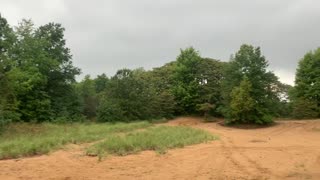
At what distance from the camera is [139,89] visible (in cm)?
4684

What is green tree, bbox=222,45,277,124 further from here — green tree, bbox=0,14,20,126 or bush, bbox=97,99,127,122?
green tree, bbox=0,14,20,126

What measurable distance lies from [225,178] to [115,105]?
33.7 meters

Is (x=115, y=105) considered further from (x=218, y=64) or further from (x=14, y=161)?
(x=14, y=161)

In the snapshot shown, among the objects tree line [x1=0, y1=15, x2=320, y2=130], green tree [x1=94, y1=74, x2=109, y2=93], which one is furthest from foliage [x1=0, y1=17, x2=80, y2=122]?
green tree [x1=94, y1=74, x2=109, y2=93]

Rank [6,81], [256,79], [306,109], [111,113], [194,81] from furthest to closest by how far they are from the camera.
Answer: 1. [194,81]
2. [306,109]
3. [111,113]
4. [256,79]
5. [6,81]

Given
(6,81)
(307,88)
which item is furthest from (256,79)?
(6,81)

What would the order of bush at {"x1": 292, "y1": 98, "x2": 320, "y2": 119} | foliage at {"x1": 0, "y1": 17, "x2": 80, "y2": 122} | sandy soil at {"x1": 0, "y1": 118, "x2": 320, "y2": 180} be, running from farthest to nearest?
1. bush at {"x1": 292, "y1": 98, "x2": 320, "y2": 119}
2. foliage at {"x1": 0, "y1": 17, "x2": 80, "y2": 122}
3. sandy soil at {"x1": 0, "y1": 118, "x2": 320, "y2": 180}

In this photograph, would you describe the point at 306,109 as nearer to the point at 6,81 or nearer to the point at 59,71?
the point at 59,71

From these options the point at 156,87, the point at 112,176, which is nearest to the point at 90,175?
the point at 112,176

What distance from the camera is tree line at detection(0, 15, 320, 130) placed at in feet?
138

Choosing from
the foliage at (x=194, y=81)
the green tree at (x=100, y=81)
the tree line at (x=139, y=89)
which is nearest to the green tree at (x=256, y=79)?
the tree line at (x=139, y=89)

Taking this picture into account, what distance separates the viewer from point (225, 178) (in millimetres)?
11336

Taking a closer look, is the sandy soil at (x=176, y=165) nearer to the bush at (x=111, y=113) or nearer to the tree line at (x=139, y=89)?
the tree line at (x=139, y=89)

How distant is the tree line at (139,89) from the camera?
42.1 metres
